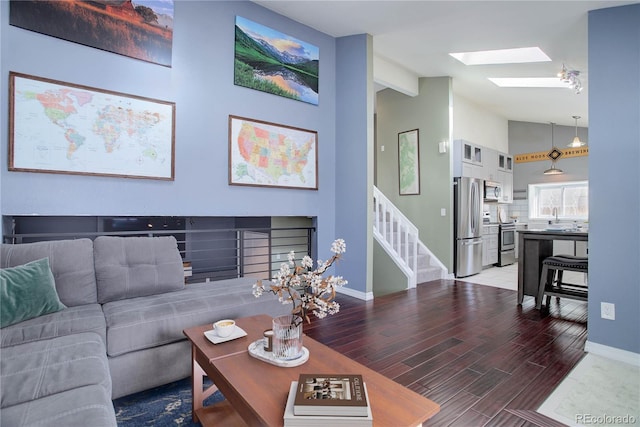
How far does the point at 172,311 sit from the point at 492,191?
6.23 m

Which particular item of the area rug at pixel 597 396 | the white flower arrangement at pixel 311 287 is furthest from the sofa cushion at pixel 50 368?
the area rug at pixel 597 396

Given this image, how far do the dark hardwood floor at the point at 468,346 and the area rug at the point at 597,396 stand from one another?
65 mm

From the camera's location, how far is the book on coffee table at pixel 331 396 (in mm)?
987

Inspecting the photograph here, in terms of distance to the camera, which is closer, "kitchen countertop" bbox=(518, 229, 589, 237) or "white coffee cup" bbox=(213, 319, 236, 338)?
"white coffee cup" bbox=(213, 319, 236, 338)

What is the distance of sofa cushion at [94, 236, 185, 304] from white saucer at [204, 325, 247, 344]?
0.98 metres

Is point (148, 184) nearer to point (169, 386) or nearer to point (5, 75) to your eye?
point (5, 75)

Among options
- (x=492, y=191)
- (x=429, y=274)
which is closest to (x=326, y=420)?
(x=429, y=274)

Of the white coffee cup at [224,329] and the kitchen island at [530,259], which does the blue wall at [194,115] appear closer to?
the white coffee cup at [224,329]


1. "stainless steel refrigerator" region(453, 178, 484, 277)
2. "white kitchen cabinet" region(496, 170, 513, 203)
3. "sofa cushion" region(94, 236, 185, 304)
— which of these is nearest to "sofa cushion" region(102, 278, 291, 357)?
"sofa cushion" region(94, 236, 185, 304)

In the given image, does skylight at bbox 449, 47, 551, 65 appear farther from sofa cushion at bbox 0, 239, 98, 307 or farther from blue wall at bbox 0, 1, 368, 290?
sofa cushion at bbox 0, 239, 98, 307

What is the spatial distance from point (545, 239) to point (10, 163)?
515 cm

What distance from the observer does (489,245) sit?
20.4 feet

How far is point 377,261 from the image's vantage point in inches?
197

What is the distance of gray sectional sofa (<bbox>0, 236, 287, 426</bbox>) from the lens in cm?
114
